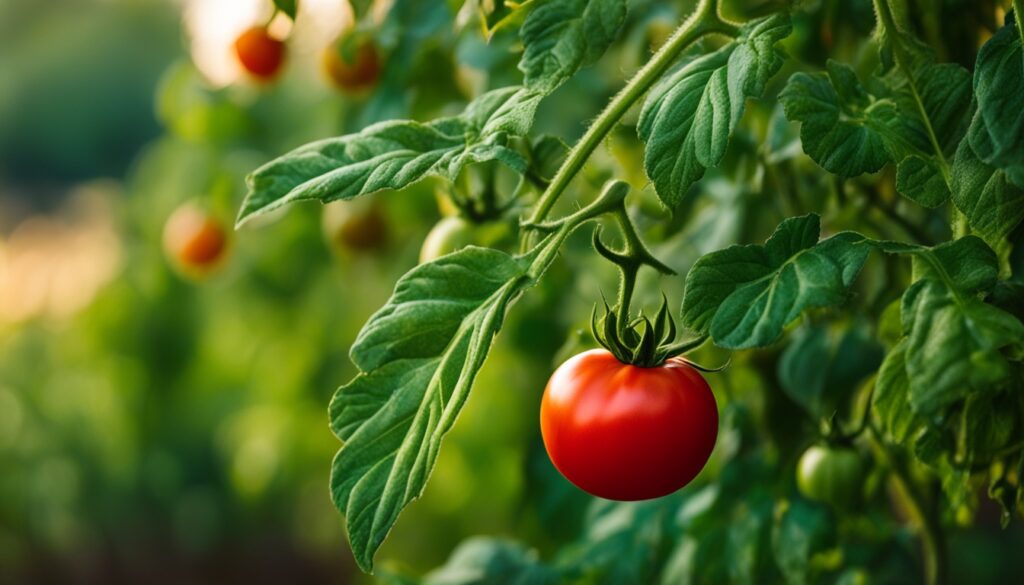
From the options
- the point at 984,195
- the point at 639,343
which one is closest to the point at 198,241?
the point at 639,343

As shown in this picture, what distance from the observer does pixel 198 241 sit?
1734mm

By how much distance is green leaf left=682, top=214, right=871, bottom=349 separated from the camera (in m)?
0.54

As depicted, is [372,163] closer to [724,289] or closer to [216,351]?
[724,289]

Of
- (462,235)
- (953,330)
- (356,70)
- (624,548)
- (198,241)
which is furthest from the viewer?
(198,241)

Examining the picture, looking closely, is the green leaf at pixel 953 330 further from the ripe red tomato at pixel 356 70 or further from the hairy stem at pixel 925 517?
the ripe red tomato at pixel 356 70

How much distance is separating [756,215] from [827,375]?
0.14 metres

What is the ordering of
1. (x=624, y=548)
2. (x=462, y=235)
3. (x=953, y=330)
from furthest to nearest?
(x=624, y=548) → (x=462, y=235) → (x=953, y=330)

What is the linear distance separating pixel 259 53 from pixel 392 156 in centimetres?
Answer: 76

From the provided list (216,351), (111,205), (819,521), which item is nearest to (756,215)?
(819,521)

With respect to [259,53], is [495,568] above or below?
below

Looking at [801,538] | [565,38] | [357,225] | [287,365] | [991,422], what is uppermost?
[565,38]

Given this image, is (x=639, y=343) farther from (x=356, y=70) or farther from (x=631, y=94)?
(x=356, y=70)

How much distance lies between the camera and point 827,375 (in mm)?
896

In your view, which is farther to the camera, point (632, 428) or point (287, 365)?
point (287, 365)
